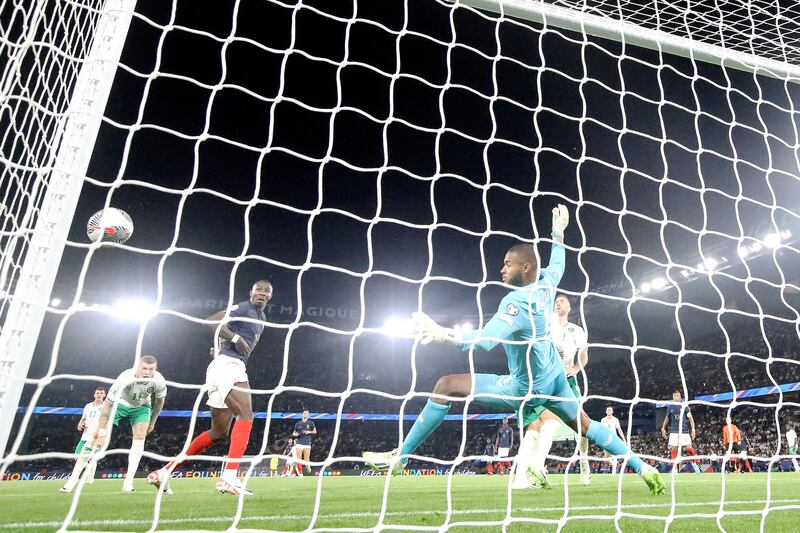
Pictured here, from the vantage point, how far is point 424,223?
707 inches

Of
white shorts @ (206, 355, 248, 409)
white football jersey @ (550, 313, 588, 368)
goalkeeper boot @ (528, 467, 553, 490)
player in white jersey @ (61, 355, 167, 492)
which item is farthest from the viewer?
player in white jersey @ (61, 355, 167, 492)

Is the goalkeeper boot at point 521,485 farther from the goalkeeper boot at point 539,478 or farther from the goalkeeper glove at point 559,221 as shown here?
the goalkeeper glove at point 559,221

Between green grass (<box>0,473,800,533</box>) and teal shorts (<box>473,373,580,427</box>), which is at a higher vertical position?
teal shorts (<box>473,373,580,427</box>)

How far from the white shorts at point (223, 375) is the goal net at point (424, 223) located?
2.23ft

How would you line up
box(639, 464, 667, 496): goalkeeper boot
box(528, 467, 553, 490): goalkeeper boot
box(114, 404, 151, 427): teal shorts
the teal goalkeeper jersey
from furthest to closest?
box(114, 404, 151, 427): teal shorts, box(528, 467, 553, 490): goalkeeper boot, box(639, 464, 667, 496): goalkeeper boot, the teal goalkeeper jersey

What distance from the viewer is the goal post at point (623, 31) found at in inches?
130

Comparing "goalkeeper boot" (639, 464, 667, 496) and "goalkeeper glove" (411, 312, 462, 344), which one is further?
"goalkeeper boot" (639, 464, 667, 496)

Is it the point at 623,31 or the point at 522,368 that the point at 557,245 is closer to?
the point at 522,368

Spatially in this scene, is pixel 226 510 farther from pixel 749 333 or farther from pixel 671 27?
pixel 749 333

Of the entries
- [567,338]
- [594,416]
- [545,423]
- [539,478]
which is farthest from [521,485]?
[594,416]

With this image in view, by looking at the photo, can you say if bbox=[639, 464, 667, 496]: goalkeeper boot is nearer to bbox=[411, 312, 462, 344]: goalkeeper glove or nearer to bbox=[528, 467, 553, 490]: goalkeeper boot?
bbox=[528, 467, 553, 490]: goalkeeper boot

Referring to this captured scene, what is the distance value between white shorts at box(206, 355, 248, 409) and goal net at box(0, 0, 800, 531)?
680 mm

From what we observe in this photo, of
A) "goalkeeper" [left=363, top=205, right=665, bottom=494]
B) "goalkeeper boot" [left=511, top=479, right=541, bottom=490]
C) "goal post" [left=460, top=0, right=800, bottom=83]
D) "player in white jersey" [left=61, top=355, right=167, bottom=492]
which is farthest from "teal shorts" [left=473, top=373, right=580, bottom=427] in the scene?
"player in white jersey" [left=61, top=355, right=167, bottom=492]

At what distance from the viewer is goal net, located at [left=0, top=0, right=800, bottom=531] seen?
430cm
